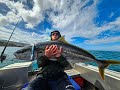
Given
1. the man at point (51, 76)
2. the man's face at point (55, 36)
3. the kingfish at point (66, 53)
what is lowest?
the man at point (51, 76)

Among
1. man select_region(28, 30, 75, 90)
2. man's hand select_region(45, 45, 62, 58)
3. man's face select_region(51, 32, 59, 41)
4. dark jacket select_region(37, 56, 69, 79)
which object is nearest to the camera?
man's hand select_region(45, 45, 62, 58)

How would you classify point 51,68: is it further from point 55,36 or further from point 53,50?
point 55,36

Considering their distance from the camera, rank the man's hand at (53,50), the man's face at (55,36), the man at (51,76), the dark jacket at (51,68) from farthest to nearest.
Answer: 1. the man's face at (55,36)
2. the dark jacket at (51,68)
3. the man at (51,76)
4. the man's hand at (53,50)

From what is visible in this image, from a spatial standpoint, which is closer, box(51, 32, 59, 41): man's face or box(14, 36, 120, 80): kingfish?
box(14, 36, 120, 80): kingfish

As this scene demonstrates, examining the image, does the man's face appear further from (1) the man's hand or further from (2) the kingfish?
(1) the man's hand

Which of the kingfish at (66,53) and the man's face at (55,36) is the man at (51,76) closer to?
the kingfish at (66,53)

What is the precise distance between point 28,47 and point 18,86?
205 cm

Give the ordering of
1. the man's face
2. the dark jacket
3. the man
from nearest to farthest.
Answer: the man, the dark jacket, the man's face

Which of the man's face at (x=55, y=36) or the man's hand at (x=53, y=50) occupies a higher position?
the man's face at (x=55, y=36)

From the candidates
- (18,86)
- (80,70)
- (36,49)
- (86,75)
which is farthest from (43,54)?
(80,70)

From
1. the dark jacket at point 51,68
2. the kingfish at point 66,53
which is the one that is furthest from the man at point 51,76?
the kingfish at point 66,53

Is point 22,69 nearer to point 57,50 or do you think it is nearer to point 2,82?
point 2,82

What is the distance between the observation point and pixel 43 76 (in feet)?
9.83

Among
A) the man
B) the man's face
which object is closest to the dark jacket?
the man
